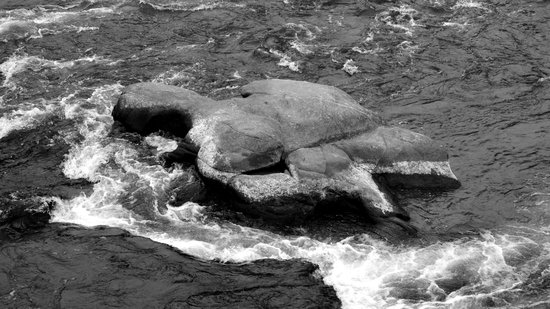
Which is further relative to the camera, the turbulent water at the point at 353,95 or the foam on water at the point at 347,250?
the turbulent water at the point at 353,95

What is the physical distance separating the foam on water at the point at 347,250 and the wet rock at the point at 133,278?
0.38m

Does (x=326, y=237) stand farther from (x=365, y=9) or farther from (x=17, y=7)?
(x=17, y=7)

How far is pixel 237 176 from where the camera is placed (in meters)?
15.5

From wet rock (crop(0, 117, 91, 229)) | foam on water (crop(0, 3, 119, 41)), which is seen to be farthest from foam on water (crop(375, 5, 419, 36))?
wet rock (crop(0, 117, 91, 229))

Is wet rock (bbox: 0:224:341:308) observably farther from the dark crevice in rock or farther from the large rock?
the dark crevice in rock

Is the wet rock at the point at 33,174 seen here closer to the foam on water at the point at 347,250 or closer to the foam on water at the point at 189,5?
the foam on water at the point at 347,250

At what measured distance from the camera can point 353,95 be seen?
20719mm

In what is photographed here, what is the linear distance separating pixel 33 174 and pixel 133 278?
5.02 m

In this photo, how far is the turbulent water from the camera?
1425cm

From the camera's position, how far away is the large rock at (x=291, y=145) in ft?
50.6

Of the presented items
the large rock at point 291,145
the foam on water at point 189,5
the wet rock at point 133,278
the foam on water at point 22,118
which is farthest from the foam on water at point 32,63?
the wet rock at point 133,278

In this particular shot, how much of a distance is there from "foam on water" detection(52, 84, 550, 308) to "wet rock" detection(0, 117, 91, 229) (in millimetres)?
396

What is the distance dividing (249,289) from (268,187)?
9.24 feet

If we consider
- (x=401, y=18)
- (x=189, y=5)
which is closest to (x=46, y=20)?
(x=189, y=5)
